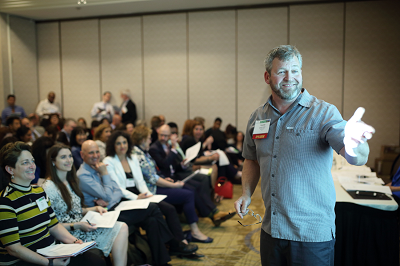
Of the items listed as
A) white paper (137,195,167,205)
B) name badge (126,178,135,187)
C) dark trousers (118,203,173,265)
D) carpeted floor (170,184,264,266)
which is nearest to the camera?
dark trousers (118,203,173,265)

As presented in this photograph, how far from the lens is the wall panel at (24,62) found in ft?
27.5

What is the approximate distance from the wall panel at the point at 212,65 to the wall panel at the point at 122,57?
4.65 ft

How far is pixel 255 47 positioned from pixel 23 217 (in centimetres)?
680

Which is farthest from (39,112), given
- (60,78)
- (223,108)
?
(223,108)

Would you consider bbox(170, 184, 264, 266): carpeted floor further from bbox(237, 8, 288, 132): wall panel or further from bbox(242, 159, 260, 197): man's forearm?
bbox(237, 8, 288, 132): wall panel

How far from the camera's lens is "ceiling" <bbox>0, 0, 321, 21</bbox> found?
7305 mm

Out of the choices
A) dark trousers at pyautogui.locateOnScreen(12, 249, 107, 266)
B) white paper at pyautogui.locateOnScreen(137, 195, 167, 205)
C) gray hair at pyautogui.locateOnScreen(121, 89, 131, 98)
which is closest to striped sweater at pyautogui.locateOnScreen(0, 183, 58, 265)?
dark trousers at pyautogui.locateOnScreen(12, 249, 107, 266)

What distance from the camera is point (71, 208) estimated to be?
247 cm

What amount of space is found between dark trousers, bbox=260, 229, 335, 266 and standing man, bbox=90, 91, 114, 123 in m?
7.32

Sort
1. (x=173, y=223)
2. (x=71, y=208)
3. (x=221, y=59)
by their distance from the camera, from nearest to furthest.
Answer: (x=71, y=208)
(x=173, y=223)
(x=221, y=59)

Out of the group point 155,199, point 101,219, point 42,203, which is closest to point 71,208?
point 101,219

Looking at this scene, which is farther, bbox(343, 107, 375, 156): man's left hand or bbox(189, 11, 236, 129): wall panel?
bbox(189, 11, 236, 129): wall panel

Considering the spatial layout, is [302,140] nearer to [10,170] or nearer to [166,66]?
[10,170]

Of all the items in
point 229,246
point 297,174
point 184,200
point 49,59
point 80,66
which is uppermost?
point 49,59
